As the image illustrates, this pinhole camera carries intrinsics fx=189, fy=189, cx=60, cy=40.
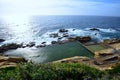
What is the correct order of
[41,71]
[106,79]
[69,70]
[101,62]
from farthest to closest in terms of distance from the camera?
1. [101,62]
2. [69,70]
3. [41,71]
4. [106,79]

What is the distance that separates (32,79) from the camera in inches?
384

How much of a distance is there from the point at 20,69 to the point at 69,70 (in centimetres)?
279

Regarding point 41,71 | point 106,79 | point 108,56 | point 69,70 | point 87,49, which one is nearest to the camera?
point 106,79

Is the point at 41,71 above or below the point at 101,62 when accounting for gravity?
above

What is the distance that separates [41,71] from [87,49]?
123 ft

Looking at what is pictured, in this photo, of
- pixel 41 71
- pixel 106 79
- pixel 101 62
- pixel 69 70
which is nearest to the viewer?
pixel 106 79

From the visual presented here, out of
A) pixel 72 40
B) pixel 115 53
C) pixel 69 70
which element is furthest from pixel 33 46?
pixel 69 70

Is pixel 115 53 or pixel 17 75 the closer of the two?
pixel 17 75

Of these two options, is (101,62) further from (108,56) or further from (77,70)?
(77,70)

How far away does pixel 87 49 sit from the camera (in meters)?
46.8

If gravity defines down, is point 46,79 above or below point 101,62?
above

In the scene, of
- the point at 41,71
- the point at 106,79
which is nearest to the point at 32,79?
the point at 41,71

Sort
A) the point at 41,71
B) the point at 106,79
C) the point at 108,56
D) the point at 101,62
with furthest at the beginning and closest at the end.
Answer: the point at 108,56 → the point at 101,62 → the point at 41,71 → the point at 106,79

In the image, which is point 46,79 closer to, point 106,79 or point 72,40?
point 106,79
